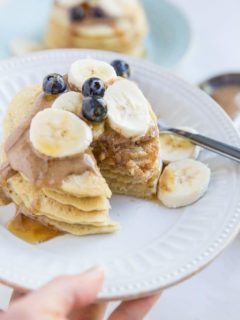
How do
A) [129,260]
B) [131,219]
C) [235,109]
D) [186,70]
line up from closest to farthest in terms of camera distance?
[129,260] < [131,219] < [235,109] < [186,70]

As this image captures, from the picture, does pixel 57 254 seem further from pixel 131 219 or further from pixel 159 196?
pixel 159 196

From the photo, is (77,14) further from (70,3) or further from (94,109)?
(94,109)

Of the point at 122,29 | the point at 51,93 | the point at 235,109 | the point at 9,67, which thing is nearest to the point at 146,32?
the point at 122,29

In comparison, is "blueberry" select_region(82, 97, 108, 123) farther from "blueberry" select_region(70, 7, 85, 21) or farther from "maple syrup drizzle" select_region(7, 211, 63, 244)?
"blueberry" select_region(70, 7, 85, 21)

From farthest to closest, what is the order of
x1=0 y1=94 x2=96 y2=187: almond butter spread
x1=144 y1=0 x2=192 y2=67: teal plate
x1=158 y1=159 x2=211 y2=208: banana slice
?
x1=144 y1=0 x2=192 y2=67: teal plate, x1=158 y1=159 x2=211 y2=208: banana slice, x1=0 y1=94 x2=96 y2=187: almond butter spread

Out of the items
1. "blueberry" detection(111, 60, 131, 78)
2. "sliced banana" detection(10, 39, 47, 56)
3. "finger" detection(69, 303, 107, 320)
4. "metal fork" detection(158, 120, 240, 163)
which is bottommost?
"finger" detection(69, 303, 107, 320)

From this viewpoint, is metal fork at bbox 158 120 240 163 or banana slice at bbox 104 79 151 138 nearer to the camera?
banana slice at bbox 104 79 151 138

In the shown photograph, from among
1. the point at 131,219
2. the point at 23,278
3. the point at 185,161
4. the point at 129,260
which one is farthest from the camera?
the point at 185,161

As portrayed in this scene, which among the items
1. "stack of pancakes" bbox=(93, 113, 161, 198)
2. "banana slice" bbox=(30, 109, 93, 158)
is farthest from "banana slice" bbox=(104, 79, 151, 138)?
"banana slice" bbox=(30, 109, 93, 158)
